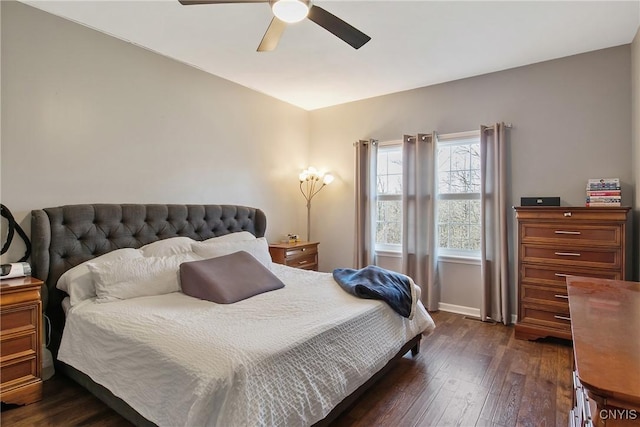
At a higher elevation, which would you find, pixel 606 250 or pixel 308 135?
pixel 308 135

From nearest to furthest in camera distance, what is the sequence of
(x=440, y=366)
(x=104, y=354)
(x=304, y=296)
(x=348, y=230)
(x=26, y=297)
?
1. (x=104, y=354)
2. (x=26, y=297)
3. (x=304, y=296)
4. (x=440, y=366)
5. (x=348, y=230)

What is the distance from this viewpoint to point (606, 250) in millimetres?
2668

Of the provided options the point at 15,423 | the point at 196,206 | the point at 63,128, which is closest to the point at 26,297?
the point at 15,423

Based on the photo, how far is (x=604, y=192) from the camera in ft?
9.29

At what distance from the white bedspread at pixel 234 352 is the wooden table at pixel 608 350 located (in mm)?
1053

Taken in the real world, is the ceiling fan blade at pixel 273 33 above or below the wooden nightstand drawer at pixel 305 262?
above

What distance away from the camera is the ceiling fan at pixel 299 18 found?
1815 millimetres

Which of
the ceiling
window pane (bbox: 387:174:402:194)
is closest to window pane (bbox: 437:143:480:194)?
window pane (bbox: 387:174:402:194)

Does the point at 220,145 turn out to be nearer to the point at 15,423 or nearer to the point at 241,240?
the point at 241,240

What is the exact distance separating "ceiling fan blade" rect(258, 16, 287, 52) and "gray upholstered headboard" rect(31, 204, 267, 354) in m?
1.71

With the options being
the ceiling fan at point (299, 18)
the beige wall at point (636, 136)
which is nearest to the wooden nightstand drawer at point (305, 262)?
the ceiling fan at point (299, 18)

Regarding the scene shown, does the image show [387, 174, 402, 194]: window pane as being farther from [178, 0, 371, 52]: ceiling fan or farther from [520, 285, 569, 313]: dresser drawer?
[178, 0, 371, 52]: ceiling fan

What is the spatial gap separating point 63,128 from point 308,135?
3055mm

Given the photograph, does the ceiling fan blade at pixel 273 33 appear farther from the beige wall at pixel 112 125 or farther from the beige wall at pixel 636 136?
the beige wall at pixel 636 136
